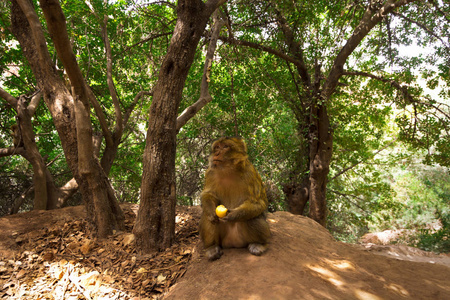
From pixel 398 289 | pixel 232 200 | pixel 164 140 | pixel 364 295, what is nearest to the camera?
pixel 364 295

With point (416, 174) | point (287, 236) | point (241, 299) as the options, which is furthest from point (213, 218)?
point (416, 174)

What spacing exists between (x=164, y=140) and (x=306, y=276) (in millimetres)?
2568

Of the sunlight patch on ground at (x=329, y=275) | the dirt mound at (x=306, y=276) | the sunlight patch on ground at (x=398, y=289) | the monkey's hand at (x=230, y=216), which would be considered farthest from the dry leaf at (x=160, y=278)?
the sunlight patch on ground at (x=398, y=289)

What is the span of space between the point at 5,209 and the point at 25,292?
7.25m

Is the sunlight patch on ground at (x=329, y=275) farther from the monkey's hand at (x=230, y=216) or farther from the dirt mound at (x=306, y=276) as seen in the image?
the monkey's hand at (x=230, y=216)

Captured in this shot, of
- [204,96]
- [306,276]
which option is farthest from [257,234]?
[204,96]

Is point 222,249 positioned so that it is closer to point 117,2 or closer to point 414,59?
point 117,2

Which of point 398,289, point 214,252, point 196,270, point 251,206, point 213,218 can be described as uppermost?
point 251,206

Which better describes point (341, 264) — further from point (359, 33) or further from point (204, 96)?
point (359, 33)

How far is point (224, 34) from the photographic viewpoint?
303 inches

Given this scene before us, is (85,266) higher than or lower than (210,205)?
lower

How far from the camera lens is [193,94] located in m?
9.41

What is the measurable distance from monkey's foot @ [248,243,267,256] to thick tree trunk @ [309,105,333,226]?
5.12 meters

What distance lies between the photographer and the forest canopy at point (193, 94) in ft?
13.8
